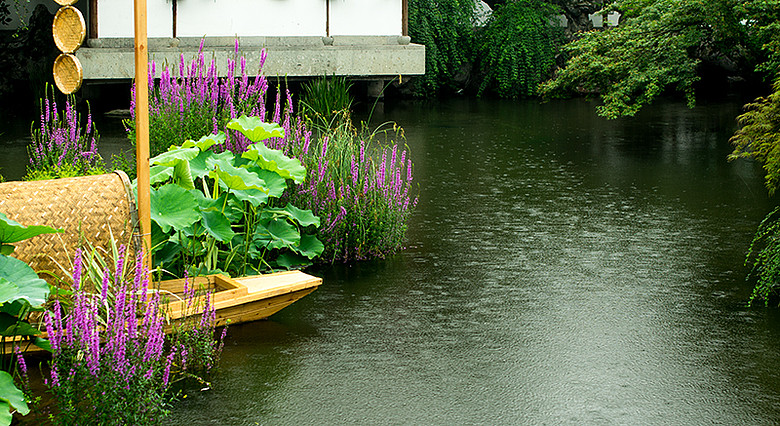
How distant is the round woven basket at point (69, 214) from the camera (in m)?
4.00

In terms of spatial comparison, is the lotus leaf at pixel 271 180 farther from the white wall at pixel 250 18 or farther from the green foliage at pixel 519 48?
the green foliage at pixel 519 48

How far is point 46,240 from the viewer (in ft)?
13.3

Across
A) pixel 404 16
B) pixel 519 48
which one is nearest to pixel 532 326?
pixel 404 16

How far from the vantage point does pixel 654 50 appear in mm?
11625

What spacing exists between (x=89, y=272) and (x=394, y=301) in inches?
77.9

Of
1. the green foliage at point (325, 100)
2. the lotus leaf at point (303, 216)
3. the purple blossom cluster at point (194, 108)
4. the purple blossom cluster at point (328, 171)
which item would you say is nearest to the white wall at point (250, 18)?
the green foliage at point (325, 100)

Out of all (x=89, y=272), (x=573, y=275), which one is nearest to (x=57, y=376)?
(x=89, y=272)

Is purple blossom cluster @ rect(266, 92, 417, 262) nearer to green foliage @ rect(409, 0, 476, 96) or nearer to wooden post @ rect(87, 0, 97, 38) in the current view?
wooden post @ rect(87, 0, 97, 38)

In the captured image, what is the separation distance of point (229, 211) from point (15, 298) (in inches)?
85.5

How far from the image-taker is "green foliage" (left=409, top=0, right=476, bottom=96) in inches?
772

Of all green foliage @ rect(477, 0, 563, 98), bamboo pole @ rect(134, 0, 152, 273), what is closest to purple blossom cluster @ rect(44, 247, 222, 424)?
bamboo pole @ rect(134, 0, 152, 273)

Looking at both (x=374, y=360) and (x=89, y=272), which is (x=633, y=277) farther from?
(x=89, y=272)

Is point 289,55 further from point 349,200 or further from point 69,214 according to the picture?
point 69,214

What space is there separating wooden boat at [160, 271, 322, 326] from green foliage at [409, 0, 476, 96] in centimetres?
1521
